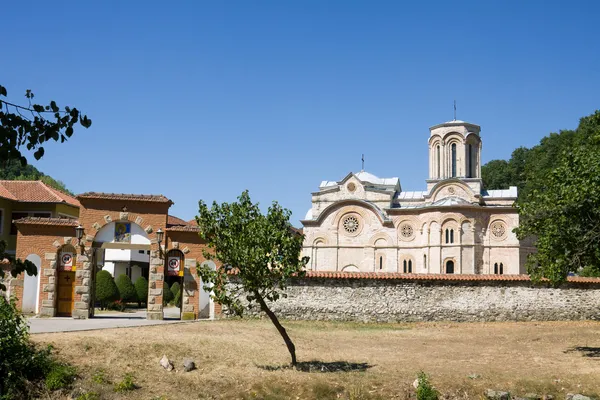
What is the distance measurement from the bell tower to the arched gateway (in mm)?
32067

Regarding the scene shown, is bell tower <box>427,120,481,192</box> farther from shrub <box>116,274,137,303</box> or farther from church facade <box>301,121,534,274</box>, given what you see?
shrub <box>116,274,137,303</box>

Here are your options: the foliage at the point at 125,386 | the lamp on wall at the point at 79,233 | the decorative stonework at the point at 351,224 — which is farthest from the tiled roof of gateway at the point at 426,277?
the decorative stonework at the point at 351,224

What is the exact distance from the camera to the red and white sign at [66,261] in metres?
21.4

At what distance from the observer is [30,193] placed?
3359 cm

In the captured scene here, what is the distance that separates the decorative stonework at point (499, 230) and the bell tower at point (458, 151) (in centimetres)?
558

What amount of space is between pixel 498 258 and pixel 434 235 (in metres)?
4.82

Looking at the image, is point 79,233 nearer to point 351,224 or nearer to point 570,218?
point 570,218

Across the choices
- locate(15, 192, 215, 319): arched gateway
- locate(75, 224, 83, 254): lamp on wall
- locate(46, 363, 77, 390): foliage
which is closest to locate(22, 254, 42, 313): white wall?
locate(15, 192, 215, 319): arched gateway

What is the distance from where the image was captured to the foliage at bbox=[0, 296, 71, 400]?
38.7ft

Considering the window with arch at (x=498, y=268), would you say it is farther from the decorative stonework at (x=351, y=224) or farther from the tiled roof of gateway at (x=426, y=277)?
the tiled roof of gateway at (x=426, y=277)

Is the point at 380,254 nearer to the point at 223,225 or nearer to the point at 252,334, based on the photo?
the point at 252,334

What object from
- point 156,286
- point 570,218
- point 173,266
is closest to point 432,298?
point 570,218

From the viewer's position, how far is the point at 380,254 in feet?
157

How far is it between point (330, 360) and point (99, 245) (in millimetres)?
10537
